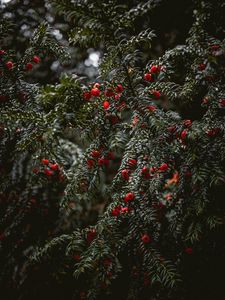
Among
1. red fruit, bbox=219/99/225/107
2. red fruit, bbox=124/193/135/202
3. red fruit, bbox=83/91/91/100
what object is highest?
red fruit, bbox=219/99/225/107

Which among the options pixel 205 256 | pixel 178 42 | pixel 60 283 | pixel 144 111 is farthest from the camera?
pixel 178 42

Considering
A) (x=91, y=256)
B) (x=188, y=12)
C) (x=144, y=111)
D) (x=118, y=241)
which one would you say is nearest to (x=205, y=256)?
(x=118, y=241)

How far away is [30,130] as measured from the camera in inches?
57.9

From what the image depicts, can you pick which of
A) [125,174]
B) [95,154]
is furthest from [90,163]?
[125,174]

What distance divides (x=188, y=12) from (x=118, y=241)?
2858 mm

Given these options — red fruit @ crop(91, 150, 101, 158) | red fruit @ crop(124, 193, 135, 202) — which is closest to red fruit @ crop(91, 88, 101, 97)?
red fruit @ crop(91, 150, 101, 158)

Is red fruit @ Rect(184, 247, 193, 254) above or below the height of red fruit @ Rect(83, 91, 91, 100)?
below

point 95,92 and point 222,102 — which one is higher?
point 222,102

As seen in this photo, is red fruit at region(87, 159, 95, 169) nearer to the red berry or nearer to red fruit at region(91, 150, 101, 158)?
red fruit at region(91, 150, 101, 158)

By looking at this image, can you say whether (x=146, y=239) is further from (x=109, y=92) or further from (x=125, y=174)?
(x=109, y=92)

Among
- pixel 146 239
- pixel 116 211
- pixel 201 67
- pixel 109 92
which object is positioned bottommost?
pixel 146 239

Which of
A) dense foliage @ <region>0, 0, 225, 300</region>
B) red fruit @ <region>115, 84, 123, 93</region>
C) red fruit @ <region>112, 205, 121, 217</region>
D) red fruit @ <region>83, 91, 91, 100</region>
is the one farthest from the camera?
red fruit @ <region>112, 205, 121, 217</region>

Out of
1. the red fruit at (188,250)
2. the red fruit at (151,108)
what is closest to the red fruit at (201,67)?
the red fruit at (151,108)

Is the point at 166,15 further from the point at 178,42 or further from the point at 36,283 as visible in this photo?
the point at 36,283
